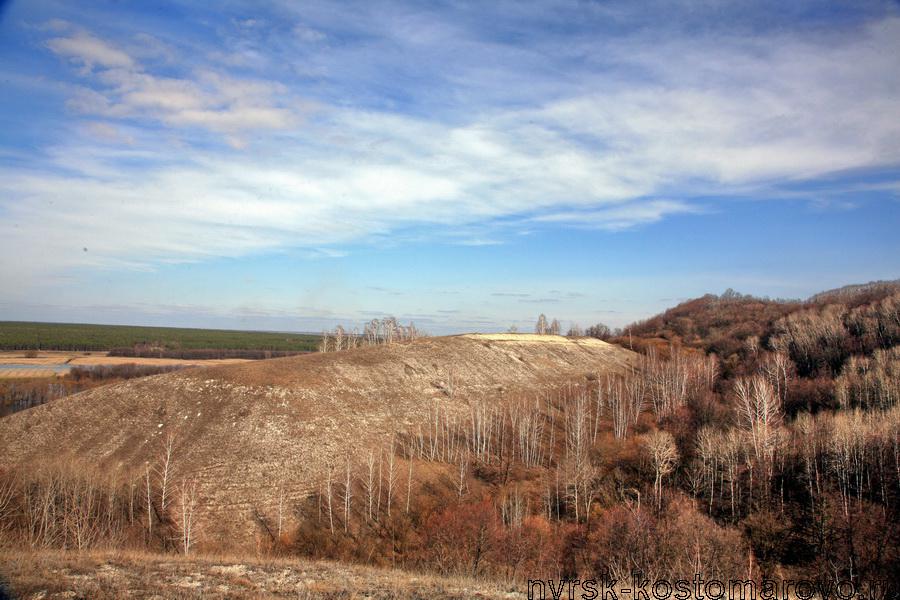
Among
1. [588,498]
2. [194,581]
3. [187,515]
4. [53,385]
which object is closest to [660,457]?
[588,498]

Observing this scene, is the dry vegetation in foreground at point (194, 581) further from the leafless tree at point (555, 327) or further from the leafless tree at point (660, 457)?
the leafless tree at point (555, 327)

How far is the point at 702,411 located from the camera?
70688mm

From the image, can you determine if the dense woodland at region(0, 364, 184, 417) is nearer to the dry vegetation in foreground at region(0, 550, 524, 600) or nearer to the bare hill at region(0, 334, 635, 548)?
the bare hill at region(0, 334, 635, 548)

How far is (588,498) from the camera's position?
48062 mm

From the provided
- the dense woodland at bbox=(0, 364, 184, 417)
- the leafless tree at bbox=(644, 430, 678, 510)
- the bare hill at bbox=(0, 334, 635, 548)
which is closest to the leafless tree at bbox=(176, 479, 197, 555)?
the bare hill at bbox=(0, 334, 635, 548)

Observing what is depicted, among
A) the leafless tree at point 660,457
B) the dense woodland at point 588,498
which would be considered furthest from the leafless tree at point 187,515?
the leafless tree at point 660,457

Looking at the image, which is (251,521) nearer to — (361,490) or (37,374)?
(361,490)

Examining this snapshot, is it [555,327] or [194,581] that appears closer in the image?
[194,581]

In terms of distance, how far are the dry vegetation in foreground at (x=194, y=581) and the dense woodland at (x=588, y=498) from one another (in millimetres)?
7860

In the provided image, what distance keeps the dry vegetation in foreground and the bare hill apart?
2264cm

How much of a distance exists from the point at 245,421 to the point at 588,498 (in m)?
35.0

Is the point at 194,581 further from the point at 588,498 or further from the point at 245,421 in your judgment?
the point at 245,421

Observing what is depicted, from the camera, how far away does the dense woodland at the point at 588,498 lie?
108 ft

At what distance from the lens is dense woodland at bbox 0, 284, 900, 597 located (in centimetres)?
3291
